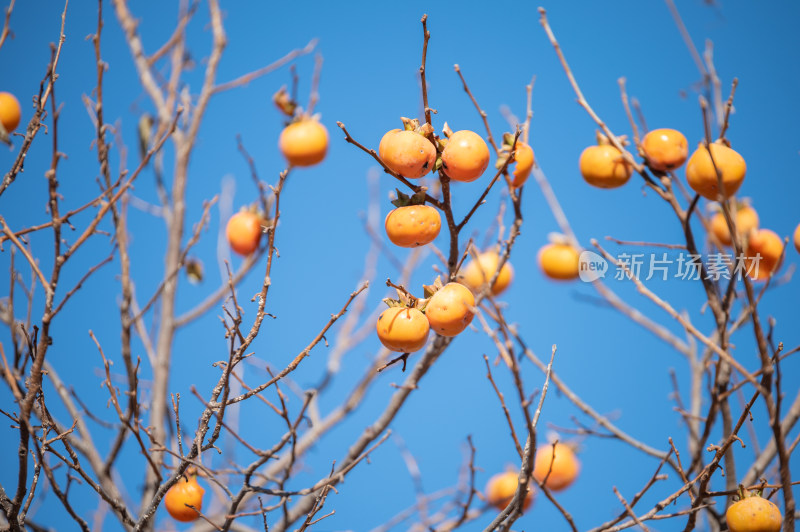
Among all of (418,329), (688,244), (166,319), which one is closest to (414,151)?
(418,329)

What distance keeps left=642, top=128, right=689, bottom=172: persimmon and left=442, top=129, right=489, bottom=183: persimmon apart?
484 millimetres

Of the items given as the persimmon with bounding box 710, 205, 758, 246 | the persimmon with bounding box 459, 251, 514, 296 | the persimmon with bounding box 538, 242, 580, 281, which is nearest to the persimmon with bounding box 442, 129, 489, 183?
the persimmon with bounding box 459, 251, 514, 296

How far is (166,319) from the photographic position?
2611 mm

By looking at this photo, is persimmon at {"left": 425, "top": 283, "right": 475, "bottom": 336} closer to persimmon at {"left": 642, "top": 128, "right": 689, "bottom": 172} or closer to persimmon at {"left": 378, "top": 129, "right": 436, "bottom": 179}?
persimmon at {"left": 378, "top": 129, "right": 436, "bottom": 179}

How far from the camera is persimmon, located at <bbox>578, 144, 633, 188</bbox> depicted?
1694 millimetres

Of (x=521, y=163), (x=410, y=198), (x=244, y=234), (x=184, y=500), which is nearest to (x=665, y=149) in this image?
(x=521, y=163)

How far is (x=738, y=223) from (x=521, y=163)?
1.02 meters

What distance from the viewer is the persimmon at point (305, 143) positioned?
7.73 feet

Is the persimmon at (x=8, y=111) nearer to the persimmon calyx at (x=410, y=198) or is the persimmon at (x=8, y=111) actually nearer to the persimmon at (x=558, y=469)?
the persimmon calyx at (x=410, y=198)

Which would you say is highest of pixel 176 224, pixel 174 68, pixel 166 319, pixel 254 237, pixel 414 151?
pixel 174 68

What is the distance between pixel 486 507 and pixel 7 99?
5.90 ft

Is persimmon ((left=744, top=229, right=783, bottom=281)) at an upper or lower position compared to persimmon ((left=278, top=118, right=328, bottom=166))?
lower

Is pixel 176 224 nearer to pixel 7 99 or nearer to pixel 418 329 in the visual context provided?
pixel 7 99

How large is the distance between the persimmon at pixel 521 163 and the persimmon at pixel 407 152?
310mm
